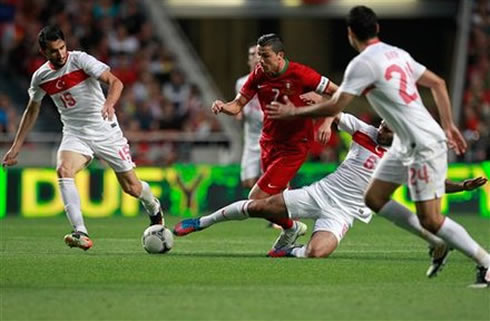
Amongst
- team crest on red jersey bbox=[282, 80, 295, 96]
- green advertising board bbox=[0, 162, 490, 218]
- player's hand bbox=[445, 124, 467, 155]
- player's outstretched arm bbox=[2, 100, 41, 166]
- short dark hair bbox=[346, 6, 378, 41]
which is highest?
short dark hair bbox=[346, 6, 378, 41]

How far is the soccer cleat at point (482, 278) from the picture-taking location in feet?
31.6

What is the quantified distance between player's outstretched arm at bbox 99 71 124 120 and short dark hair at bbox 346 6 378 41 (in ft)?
10.4

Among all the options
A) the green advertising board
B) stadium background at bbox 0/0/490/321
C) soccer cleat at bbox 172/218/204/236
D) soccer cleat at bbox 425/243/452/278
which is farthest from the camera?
the green advertising board

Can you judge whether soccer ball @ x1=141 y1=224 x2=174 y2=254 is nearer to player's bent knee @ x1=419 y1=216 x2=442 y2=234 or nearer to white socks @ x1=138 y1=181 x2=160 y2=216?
white socks @ x1=138 y1=181 x2=160 y2=216

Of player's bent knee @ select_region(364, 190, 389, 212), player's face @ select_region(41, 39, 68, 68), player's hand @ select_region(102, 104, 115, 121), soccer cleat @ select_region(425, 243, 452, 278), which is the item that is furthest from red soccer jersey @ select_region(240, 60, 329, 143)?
soccer cleat @ select_region(425, 243, 452, 278)

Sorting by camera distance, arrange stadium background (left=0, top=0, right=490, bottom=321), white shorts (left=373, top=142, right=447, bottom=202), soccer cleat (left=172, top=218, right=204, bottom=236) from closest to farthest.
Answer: stadium background (left=0, top=0, right=490, bottom=321) < white shorts (left=373, top=142, right=447, bottom=202) < soccer cleat (left=172, top=218, right=204, bottom=236)

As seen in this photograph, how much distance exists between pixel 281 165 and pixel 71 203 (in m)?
1.99

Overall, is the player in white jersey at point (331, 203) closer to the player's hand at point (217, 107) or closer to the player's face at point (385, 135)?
the player's face at point (385, 135)

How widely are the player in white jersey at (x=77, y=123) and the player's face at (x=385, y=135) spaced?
2505mm

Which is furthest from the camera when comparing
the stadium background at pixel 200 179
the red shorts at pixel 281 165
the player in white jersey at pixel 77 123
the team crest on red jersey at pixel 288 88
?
the red shorts at pixel 281 165

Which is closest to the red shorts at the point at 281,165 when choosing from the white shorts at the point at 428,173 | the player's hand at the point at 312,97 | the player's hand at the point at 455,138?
the player's hand at the point at 312,97

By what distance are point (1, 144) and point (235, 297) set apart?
42.2 ft

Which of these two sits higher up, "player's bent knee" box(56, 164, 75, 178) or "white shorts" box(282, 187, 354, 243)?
"player's bent knee" box(56, 164, 75, 178)

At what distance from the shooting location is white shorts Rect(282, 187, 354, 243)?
12.1 meters
